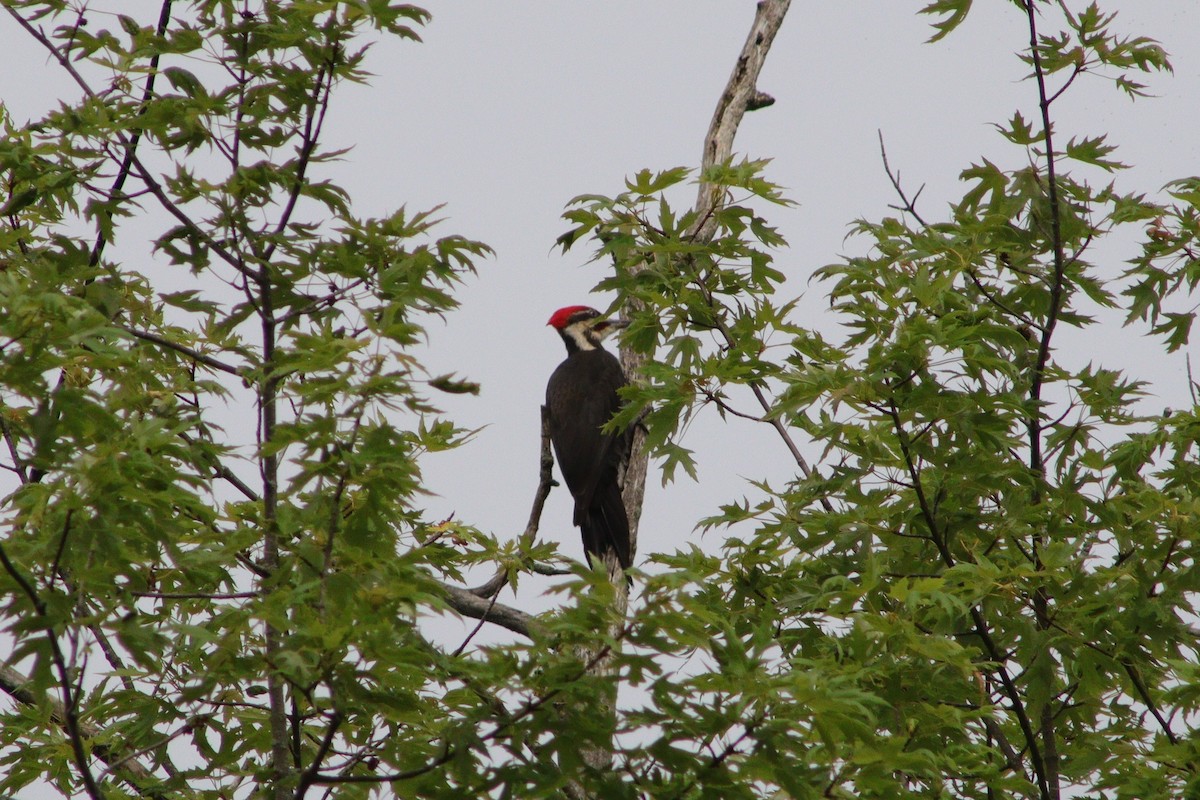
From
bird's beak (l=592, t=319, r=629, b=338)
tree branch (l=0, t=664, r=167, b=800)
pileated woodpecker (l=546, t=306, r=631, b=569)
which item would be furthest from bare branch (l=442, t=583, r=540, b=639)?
bird's beak (l=592, t=319, r=629, b=338)

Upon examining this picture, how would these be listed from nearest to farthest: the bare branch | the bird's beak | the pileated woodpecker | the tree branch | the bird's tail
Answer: the tree branch
the bare branch
the bird's tail
the pileated woodpecker
the bird's beak

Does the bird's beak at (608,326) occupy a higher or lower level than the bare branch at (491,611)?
higher

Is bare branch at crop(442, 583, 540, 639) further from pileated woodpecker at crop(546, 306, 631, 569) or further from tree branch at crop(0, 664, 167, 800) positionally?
tree branch at crop(0, 664, 167, 800)

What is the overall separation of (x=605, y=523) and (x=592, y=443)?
1.77ft

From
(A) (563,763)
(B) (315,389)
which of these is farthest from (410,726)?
(B) (315,389)

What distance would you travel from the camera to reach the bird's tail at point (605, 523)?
682cm

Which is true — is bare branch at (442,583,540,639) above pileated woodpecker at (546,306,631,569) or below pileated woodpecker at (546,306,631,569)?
below

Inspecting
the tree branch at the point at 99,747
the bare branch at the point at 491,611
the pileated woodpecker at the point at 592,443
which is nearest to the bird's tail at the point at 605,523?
the pileated woodpecker at the point at 592,443

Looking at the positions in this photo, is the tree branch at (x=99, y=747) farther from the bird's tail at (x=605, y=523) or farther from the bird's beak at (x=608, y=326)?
the bird's beak at (x=608, y=326)

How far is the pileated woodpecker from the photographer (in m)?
6.95

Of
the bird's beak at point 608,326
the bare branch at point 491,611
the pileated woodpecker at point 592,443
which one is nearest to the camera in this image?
the bare branch at point 491,611

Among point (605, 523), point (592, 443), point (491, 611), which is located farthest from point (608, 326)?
point (491, 611)

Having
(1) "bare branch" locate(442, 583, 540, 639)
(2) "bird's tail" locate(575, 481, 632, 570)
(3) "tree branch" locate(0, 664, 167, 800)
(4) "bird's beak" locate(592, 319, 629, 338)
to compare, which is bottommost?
(3) "tree branch" locate(0, 664, 167, 800)

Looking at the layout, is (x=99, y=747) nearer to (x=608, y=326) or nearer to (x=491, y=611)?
(x=491, y=611)
